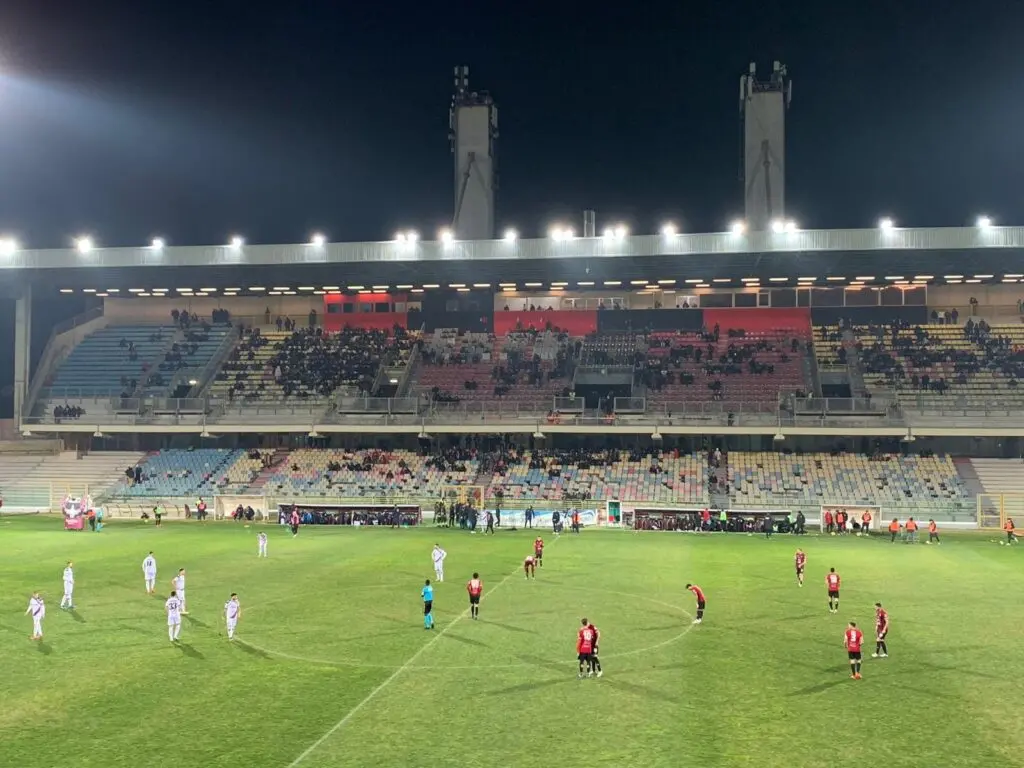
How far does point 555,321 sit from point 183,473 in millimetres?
30888

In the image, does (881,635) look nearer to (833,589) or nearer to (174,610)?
(833,589)

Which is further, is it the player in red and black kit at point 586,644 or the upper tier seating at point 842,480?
the upper tier seating at point 842,480

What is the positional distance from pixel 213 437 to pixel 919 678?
5668 cm

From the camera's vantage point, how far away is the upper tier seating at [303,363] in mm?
68250

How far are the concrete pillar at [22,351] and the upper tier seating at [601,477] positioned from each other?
36.5 meters

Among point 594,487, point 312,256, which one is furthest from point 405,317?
point 594,487

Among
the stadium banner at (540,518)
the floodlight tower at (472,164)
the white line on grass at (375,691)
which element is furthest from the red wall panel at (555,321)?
the white line on grass at (375,691)

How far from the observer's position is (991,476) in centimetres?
5584

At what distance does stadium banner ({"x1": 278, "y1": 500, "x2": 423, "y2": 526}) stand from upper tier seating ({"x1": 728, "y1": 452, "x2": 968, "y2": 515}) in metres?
19.3

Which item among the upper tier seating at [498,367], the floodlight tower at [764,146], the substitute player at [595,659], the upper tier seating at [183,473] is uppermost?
the floodlight tower at [764,146]

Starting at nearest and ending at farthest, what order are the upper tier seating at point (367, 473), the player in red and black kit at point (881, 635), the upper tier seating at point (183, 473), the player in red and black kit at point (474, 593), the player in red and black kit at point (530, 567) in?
the player in red and black kit at point (881, 635) → the player in red and black kit at point (474, 593) → the player in red and black kit at point (530, 567) → the upper tier seating at point (367, 473) → the upper tier seating at point (183, 473)

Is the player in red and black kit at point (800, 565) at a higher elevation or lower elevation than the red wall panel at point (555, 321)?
lower

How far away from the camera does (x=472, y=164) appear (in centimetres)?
6288

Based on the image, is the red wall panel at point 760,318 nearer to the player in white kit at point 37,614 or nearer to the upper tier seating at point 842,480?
the upper tier seating at point 842,480
